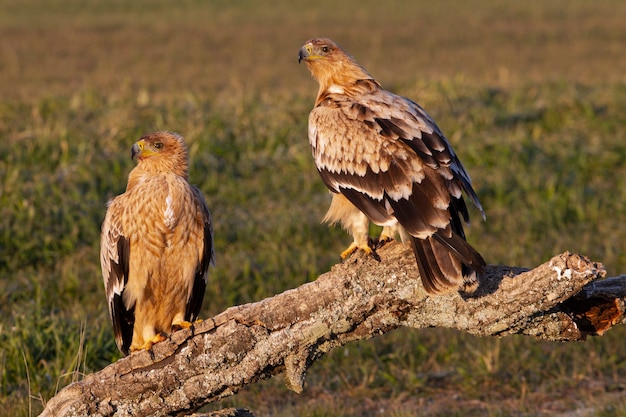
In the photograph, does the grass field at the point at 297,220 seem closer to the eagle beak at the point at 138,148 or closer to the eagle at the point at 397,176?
the eagle beak at the point at 138,148

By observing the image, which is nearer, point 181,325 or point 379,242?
point 379,242

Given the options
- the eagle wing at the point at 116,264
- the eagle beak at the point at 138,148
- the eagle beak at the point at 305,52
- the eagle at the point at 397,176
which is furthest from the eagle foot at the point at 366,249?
the eagle beak at the point at 305,52

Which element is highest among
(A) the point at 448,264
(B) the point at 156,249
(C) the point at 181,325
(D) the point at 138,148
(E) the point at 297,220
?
(D) the point at 138,148

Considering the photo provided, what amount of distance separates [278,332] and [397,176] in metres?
0.97

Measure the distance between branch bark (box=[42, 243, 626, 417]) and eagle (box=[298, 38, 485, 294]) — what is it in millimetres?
187

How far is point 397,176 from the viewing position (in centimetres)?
492

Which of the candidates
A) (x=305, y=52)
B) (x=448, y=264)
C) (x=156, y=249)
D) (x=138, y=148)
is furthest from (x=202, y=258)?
(x=305, y=52)

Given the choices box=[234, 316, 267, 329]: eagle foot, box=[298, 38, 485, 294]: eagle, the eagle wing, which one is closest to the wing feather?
the eagle wing

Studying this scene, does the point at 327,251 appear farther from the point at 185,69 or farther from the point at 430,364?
the point at 185,69

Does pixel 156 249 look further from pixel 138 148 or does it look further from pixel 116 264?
pixel 138 148

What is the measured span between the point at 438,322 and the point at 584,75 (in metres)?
17.2

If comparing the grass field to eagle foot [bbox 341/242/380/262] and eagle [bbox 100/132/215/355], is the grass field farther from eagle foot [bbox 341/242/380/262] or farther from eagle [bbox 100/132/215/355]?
eagle foot [bbox 341/242/380/262]

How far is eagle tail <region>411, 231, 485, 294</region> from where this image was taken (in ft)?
14.3

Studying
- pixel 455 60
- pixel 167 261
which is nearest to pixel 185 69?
pixel 455 60
